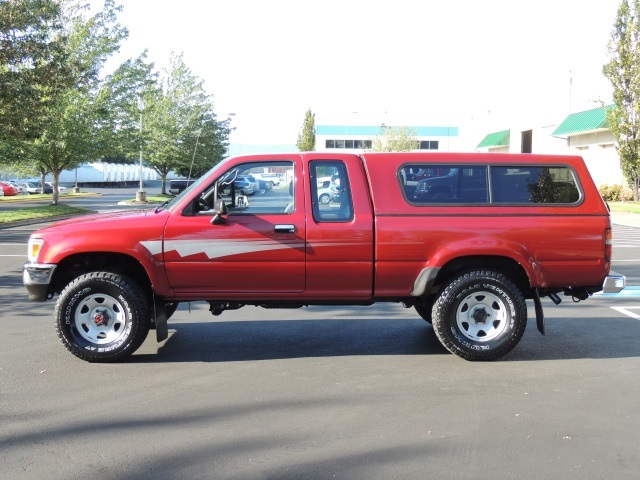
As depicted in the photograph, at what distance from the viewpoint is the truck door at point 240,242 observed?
6316 millimetres

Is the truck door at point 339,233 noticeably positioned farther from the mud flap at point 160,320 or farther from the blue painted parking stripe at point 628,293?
the blue painted parking stripe at point 628,293

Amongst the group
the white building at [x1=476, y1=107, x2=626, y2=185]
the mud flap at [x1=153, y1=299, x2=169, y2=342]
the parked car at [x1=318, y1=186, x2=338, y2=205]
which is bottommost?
the mud flap at [x1=153, y1=299, x2=169, y2=342]

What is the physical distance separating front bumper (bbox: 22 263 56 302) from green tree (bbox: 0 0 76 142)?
52.1 feet

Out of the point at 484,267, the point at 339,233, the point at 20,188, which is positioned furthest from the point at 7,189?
the point at 484,267

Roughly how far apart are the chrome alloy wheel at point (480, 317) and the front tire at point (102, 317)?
10.0ft

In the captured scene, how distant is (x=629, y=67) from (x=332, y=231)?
34.7 m

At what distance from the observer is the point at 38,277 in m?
6.39

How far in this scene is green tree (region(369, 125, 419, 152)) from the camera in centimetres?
5603

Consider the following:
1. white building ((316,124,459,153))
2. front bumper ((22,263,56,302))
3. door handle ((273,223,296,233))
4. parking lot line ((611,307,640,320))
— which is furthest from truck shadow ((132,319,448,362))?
white building ((316,124,459,153))

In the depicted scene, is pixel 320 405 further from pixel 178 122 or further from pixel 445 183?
pixel 178 122

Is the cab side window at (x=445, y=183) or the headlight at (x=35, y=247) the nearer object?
the headlight at (x=35, y=247)

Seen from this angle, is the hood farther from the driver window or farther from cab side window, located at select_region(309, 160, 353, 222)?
cab side window, located at select_region(309, 160, 353, 222)

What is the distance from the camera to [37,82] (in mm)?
21250

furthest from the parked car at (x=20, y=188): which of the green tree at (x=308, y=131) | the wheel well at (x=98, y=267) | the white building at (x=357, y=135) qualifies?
the wheel well at (x=98, y=267)
